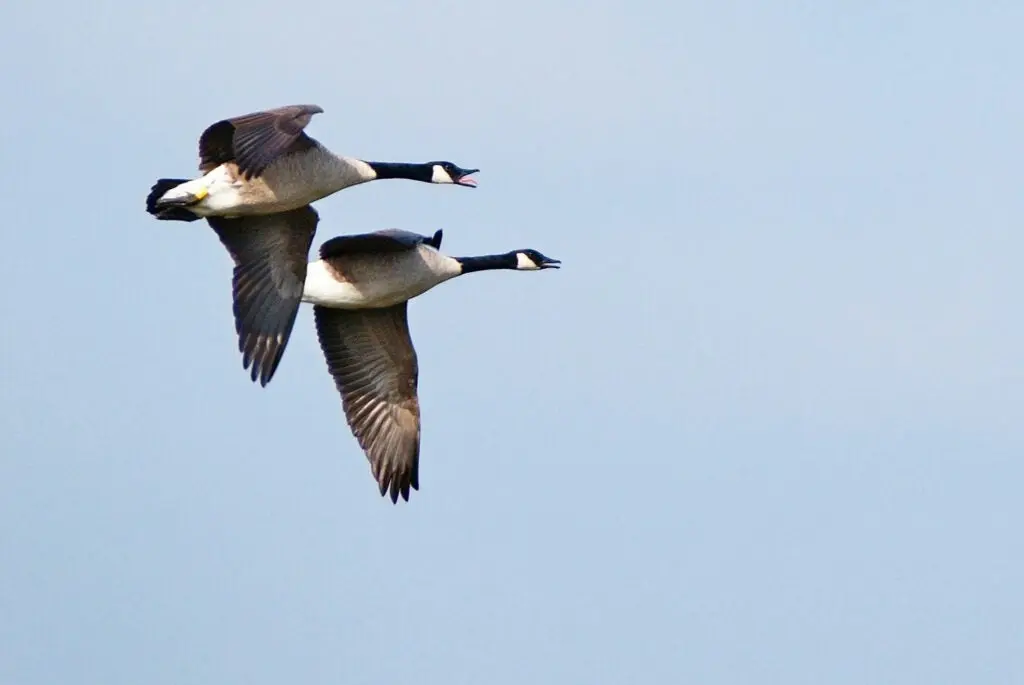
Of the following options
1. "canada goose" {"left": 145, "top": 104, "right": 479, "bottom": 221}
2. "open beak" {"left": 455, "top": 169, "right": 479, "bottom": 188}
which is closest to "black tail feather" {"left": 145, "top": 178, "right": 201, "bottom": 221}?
"canada goose" {"left": 145, "top": 104, "right": 479, "bottom": 221}

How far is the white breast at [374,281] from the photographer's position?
26562mm

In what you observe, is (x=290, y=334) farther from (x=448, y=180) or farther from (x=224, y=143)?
(x=448, y=180)

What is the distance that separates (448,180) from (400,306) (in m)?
1.60

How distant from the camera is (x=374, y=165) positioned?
26.7 meters

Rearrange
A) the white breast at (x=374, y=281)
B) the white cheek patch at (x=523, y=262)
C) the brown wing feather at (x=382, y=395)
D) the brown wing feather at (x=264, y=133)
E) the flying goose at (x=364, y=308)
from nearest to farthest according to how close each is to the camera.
Answer: the brown wing feather at (x=264, y=133) < the flying goose at (x=364, y=308) < the white breast at (x=374, y=281) < the brown wing feather at (x=382, y=395) < the white cheek patch at (x=523, y=262)

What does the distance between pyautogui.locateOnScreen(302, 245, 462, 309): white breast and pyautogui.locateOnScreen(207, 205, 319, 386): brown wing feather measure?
1215mm

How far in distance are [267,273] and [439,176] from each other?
3432mm

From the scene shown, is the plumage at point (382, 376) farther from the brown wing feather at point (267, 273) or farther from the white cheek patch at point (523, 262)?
the brown wing feather at point (267, 273)

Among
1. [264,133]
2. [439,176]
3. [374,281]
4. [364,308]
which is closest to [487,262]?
[439,176]

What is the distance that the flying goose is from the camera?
24.9 metres

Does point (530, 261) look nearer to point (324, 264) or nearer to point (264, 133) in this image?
point (324, 264)

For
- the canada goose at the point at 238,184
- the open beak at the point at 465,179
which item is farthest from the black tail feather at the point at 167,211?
the open beak at the point at 465,179

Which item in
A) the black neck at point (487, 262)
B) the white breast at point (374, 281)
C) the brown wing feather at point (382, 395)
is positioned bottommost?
the brown wing feather at point (382, 395)

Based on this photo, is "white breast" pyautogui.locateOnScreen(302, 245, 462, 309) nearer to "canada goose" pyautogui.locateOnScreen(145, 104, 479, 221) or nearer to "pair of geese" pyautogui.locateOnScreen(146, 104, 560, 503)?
"pair of geese" pyautogui.locateOnScreen(146, 104, 560, 503)
